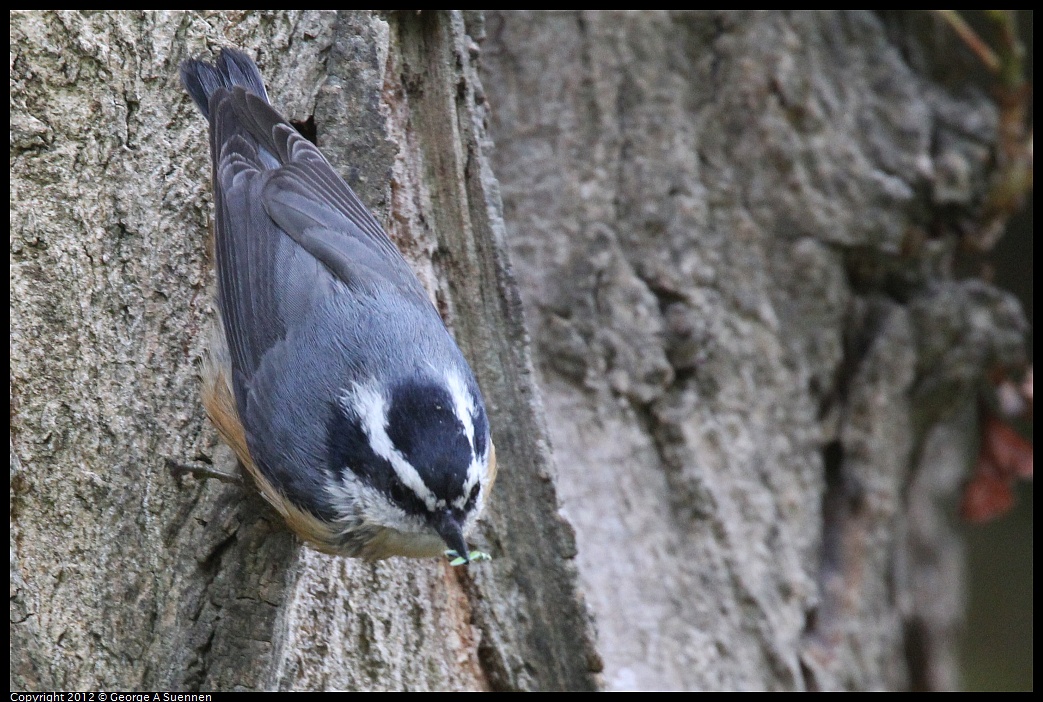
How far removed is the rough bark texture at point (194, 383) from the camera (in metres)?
2.15

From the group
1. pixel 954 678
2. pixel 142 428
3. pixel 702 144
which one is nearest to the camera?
pixel 142 428

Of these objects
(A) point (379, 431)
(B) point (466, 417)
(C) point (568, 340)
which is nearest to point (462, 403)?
(B) point (466, 417)

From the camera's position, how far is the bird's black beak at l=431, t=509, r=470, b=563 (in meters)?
2.07

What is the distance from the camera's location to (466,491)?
2.07 metres

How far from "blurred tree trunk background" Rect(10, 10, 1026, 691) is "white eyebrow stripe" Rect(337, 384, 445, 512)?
325mm

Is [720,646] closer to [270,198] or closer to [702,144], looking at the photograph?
[702,144]

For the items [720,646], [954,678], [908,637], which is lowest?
[954,678]

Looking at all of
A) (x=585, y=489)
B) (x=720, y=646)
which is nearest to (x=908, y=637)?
(x=720, y=646)

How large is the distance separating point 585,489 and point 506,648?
1.93 feet

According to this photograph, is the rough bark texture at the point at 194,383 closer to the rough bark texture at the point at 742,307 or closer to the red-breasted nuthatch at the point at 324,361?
the red-breasted nuthatch at the point at 324,361

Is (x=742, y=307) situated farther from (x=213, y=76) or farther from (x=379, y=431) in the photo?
(x=213, y=76)

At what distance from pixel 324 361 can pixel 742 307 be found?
1481 mm

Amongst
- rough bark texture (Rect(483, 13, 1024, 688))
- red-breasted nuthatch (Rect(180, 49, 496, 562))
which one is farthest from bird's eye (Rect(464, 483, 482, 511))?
rough bark texture (Rect(483, 13, 1024, 688))

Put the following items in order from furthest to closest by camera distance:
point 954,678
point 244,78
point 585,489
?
point 954,678 → point 585,489 → point 244,78
